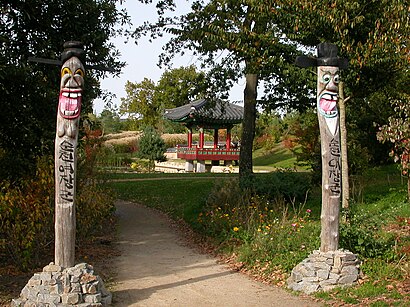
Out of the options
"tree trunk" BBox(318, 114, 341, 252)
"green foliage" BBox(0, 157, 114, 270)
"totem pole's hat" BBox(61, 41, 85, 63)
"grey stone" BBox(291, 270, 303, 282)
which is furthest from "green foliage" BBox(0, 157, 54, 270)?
"tree trunk" BBox(318, 114, 341, 252)

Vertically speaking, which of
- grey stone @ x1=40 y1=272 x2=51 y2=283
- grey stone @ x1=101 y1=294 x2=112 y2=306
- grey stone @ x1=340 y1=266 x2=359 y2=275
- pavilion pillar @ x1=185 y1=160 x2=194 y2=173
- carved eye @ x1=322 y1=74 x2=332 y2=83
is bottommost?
grey stone @ x1=101 y1=294 x2=112 y2=306

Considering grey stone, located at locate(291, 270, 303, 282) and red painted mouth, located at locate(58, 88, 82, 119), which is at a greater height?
red painted mouth, located at locate(58, 88, 82, 119)

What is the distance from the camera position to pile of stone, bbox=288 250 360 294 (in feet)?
22.0

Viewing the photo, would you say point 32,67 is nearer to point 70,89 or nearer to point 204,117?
point 70,89

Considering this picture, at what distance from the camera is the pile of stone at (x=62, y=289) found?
5.83 metres

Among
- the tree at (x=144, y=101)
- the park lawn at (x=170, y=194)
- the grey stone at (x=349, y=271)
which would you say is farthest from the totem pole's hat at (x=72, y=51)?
the tree at (x=144, y=101)

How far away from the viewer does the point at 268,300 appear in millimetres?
6574

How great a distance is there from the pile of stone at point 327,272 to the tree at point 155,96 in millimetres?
35747

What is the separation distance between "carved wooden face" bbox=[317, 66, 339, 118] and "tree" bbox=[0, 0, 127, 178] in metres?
4.08

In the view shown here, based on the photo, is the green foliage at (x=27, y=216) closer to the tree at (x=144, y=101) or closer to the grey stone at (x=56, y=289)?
the grey stone at (x=56, y=289)

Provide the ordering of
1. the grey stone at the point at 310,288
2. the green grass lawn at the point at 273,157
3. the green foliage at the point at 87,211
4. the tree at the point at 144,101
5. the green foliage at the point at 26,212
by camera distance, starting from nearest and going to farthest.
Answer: the grey stone at the point at 310,288, the green foliage at the point at 26,212, the green foliage at the point at 87,211, the green grass lawn at the point at 273,157, the tree at the point at 144,101

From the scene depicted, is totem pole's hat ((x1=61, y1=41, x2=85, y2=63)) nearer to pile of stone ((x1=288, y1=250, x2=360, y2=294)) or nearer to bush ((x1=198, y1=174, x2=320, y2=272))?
pile of stone ((x1=288, y1=250, x2=360, y2=294))

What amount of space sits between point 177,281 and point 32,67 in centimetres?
399

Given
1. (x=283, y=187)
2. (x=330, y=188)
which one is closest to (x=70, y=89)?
(x=330, y=188)
